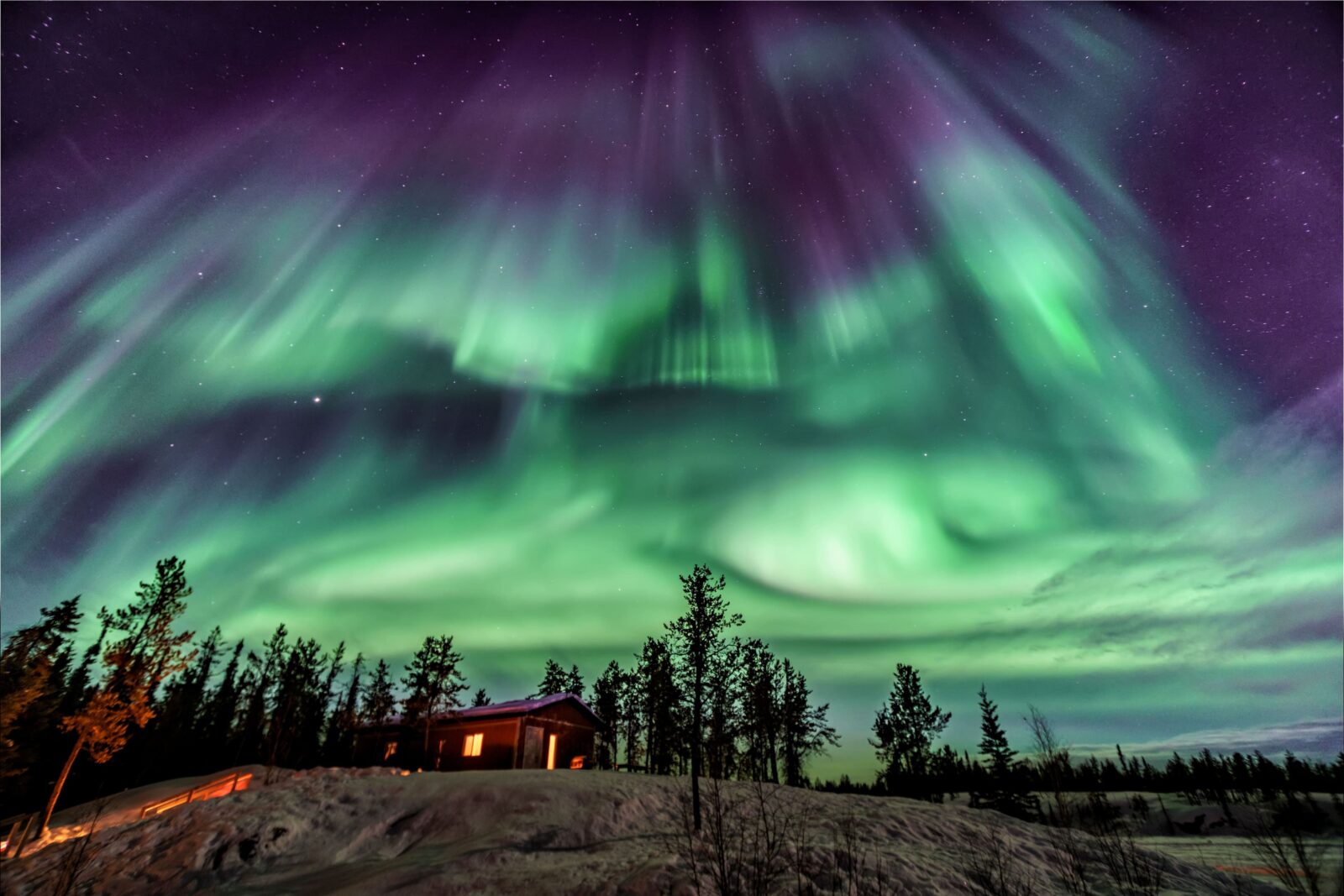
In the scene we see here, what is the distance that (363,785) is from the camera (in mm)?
23812

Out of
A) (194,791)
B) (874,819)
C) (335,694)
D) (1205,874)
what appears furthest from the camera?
(335,694)

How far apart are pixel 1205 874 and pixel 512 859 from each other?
76.3ft

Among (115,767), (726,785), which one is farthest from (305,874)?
(115,767)

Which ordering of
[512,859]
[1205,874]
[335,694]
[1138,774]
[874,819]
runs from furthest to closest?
[1138,774]
[335,694]
[874,819]
[1205,874]
[512,859]

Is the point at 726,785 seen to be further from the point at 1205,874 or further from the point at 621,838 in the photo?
the point at 1205,874

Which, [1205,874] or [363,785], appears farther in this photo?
[363,785]

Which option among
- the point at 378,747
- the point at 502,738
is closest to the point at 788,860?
the point at 502,738

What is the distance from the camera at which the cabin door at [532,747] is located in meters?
38.8

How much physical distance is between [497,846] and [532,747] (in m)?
23.1

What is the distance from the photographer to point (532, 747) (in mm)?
39312

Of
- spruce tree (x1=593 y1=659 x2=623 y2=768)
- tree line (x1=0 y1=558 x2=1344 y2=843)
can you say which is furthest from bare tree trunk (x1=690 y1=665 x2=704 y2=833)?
spruce tree (x1=593 y1=659 x2=623 y2=768)

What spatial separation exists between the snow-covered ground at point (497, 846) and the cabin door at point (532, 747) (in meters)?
13.0

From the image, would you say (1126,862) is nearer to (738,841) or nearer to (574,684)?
(738,841)

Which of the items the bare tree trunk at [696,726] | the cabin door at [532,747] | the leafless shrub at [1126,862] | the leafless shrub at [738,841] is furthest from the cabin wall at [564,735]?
the leafless shrub at [1126,862]
